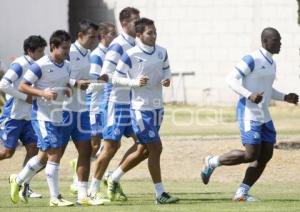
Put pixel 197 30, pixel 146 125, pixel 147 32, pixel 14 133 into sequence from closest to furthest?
pixel 146 125
pixel 147 32
pixel 14 133
pixel 197 30

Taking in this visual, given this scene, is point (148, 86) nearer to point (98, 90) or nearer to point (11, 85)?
point (11, 85)

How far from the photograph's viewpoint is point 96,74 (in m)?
16.4

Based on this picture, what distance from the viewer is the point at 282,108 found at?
3438 cm

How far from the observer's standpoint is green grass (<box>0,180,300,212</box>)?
1383 cm

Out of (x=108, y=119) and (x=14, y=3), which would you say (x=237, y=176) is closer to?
(x=108, y=119)

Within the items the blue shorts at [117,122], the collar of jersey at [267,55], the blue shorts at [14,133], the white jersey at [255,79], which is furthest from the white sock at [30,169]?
the collar of jersey at [267,55]

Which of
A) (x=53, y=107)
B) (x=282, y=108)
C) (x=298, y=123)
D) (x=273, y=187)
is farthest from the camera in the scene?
(x=282, y=108)

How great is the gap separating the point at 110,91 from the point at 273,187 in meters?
3.06

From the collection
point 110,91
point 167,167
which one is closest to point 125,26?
point 110,91

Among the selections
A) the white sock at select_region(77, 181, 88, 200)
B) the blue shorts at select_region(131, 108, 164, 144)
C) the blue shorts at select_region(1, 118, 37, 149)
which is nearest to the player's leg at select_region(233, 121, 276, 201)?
the blue shorts at select_region(131, 108, 164, 144)

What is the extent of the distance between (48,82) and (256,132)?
8.42 feet

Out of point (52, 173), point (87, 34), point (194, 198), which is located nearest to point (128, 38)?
point (87, 34)

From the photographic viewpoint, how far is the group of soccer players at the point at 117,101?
46.6 feet

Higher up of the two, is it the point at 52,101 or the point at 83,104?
the point at 52,101
